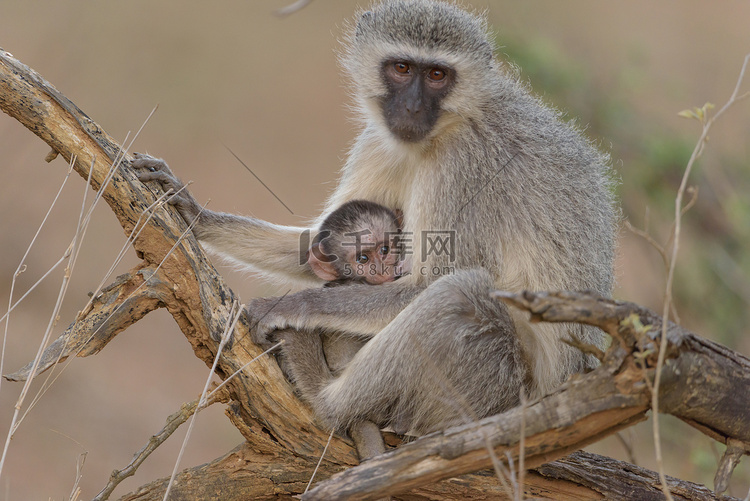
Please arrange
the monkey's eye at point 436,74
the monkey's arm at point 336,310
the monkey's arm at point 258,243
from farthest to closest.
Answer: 1. the monkey's arm at point 258,243
2. the monkey's eye at point 436,74
3. the monkey's arm at point 336,310

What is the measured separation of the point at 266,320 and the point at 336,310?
1.14 feet

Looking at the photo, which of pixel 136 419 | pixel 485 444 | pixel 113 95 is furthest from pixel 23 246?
pixel 485 444

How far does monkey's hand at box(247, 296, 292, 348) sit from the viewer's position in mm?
3541

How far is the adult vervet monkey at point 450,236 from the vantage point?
346 cm

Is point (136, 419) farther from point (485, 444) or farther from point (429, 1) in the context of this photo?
point (485, 444)

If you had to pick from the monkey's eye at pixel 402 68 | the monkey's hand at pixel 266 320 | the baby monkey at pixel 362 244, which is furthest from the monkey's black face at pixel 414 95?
the monkey's hand at pixel 266 320

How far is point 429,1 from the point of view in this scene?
4316 millimetres

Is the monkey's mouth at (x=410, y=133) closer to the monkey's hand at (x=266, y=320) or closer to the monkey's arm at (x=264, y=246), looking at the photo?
the monkey's arm at (x=264, y=246)

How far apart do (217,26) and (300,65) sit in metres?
1.64

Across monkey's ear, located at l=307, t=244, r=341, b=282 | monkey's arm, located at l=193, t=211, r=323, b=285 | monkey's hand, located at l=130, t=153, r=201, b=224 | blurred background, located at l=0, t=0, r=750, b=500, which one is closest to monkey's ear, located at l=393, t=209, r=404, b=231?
monkey's ear, located at l=307, t=244, r=341, b=282

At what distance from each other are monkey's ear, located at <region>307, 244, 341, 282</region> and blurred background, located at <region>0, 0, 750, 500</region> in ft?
6.45

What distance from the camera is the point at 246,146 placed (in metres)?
12.5

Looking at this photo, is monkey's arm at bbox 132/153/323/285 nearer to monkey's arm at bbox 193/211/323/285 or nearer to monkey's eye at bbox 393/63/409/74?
monkey's arm at bbox 193/211/323/285

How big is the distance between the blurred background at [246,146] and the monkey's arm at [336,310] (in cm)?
205
